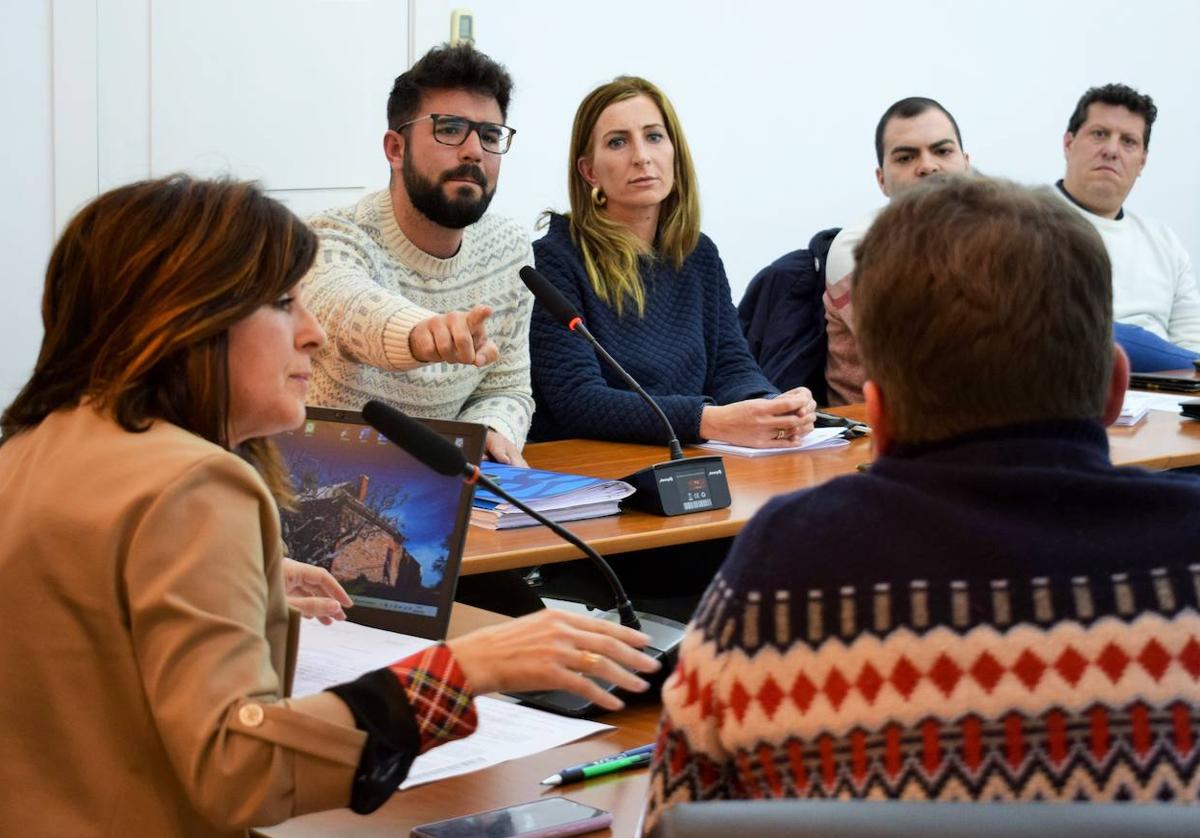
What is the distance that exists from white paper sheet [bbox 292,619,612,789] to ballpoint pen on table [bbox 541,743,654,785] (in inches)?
2.7

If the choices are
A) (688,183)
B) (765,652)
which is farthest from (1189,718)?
(688,183)

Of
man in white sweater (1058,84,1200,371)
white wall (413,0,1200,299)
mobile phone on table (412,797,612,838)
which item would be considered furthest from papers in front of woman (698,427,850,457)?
man in white sweater (1058,84,1200,371)

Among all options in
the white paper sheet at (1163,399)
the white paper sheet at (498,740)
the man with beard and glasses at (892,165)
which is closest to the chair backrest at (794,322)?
the man with beard and glasses at (892,165)

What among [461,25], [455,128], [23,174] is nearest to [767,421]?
[455,128]

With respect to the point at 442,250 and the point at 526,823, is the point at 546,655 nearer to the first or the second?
the point at 526,823

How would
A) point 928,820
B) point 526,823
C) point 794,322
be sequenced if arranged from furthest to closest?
point 794,322
point 526,823
point 928,820

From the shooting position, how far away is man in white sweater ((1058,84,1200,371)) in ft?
15.2

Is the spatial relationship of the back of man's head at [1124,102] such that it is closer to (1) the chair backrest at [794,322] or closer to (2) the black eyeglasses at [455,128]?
(1) the chair backrest at [794,322]

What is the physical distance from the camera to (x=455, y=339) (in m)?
2.22

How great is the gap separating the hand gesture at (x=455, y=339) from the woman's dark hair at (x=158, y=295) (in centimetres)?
87

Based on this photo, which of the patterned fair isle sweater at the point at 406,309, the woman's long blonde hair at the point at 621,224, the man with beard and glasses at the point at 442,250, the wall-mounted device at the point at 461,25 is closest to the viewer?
the patterned fair isle sweater at the point at 406,309

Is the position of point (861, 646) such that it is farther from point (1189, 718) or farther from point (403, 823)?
point (403, 823)

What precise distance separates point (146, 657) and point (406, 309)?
1.38m

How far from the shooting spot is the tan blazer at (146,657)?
109 centimetres
